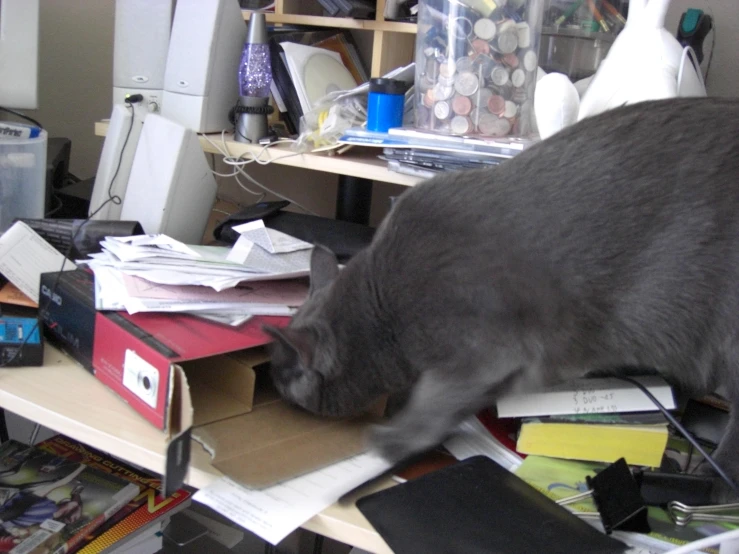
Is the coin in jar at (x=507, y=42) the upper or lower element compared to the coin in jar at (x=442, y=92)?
upper

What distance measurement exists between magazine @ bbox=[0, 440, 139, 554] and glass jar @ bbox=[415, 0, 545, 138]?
0.82 metres

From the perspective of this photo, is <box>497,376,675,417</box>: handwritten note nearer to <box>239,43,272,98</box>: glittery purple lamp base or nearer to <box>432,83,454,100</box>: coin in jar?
<box>432,83,454,100</box>: coin in jar

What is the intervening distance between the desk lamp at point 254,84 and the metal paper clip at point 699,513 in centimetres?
99

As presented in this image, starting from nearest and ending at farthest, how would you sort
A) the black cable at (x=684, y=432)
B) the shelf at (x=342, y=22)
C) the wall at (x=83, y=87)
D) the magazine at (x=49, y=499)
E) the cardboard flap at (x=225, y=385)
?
the black cable at (x=684, y=432)
the cardboard flap at (x=225, y=385)
the magazine at (x=49, y=499)
the shelf at (x=342, y=22)
the wall at (x=83, y=87)

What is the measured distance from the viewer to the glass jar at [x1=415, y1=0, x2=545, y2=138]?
1.12m

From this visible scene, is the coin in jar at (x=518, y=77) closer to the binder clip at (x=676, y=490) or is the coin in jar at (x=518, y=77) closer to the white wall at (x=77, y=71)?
the binder clip at (x=676, y=490)

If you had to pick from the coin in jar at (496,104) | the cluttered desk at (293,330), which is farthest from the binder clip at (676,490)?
the coin in jar at (496,104)

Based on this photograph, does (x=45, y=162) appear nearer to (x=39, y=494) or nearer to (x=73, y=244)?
(x=73, y=244)

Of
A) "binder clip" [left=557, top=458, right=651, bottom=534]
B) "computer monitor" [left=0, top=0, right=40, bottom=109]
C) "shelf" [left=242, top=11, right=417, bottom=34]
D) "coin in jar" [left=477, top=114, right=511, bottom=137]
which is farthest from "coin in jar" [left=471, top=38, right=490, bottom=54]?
"computer monitor" [left=0, top=0, right=40, bottom=109]

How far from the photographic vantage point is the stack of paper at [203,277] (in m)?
0.94

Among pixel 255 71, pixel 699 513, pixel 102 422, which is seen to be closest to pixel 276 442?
pixel 102 422

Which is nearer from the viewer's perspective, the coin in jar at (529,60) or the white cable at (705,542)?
the white cable at (705,542)

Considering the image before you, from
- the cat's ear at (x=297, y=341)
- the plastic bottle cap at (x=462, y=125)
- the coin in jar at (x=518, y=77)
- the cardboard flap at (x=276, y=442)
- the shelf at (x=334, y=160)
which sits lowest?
the cardboard flap at (x=276, y=442)

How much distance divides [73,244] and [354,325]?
0.58 meters
